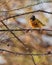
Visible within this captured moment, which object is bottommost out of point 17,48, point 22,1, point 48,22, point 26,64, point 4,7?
point 26,64

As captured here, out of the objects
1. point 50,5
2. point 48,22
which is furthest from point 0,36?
point 50,5

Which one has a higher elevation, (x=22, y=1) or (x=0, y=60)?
(x=22, y=1)

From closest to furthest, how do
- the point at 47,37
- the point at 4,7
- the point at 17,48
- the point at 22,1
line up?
the point at 17,48
the point at 47,37
the point at 4,7
the point at 22,1

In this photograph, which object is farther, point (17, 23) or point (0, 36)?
point (17, 23)

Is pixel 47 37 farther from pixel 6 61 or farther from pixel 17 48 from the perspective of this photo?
pixel 6 61

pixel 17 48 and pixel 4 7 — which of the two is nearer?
pixel 17 48

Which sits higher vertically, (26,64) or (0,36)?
(0,36)

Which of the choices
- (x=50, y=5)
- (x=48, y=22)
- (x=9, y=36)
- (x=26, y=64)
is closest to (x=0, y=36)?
(x=9, y=36)

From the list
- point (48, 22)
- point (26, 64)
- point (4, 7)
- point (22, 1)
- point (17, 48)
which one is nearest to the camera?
point (26, 64)

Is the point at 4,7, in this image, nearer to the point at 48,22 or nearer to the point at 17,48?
the point at 48,22
